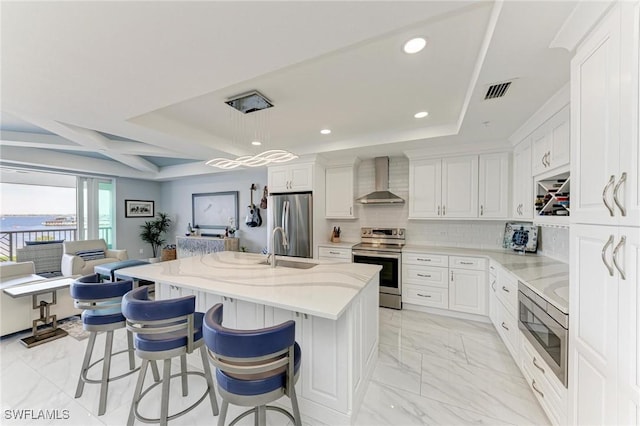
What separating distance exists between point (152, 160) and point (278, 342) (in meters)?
6.62

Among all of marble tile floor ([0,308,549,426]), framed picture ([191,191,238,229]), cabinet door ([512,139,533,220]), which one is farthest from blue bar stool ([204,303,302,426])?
framed picture ([191,191,238,229])

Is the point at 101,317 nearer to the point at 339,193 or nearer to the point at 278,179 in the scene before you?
the point at 278,179

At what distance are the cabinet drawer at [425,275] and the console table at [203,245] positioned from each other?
12.8 feet

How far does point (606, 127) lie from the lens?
3.65ft

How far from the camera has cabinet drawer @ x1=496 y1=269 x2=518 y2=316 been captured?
7.41 feet

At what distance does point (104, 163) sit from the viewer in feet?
18.5

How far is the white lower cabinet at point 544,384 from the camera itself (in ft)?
4.90

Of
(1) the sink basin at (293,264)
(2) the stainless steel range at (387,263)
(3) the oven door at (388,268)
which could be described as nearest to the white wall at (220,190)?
(2) the stainless steel range at (387,263)

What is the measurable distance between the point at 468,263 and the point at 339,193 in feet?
7.41

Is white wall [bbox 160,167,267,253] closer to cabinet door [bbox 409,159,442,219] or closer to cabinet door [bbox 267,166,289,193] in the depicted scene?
cabinet door [bbox 267,166,289,193]

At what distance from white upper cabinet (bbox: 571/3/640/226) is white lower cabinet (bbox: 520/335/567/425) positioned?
3.57 feet

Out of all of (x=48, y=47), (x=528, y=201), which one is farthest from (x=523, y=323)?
(x=48, y=47)

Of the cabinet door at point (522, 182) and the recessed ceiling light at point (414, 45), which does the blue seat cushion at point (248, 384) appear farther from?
the cabinet door at point (522, 182)

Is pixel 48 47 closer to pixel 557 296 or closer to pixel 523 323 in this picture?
pixel 557 296
